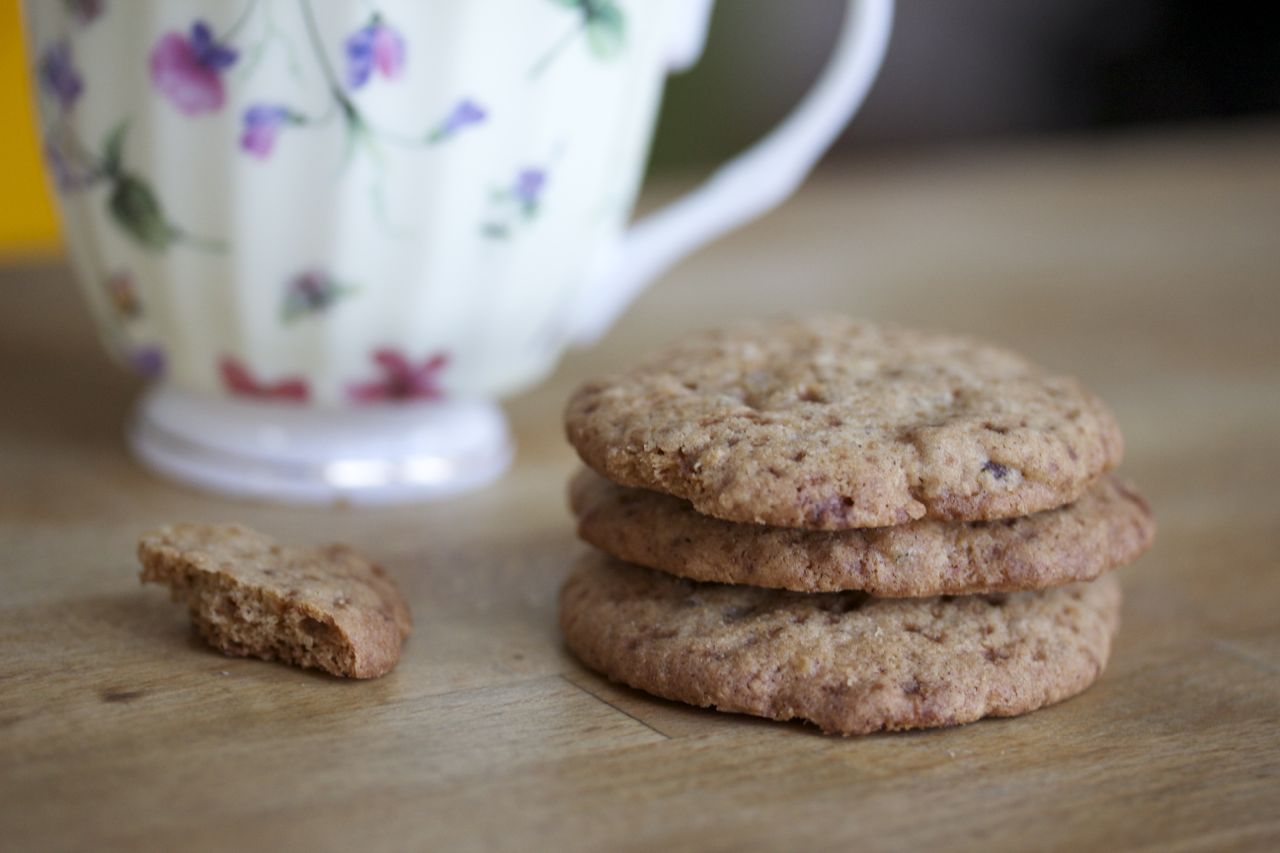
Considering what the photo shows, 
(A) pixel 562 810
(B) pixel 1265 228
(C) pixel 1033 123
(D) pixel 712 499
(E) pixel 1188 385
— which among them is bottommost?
(A) pixel 562 810

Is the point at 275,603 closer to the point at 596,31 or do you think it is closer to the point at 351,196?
the point at 351,196

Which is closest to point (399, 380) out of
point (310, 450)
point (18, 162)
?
point (310, 450)

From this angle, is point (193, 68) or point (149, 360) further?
point (149, 360)

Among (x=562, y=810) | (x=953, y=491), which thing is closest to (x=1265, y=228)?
(x=953, y=491)

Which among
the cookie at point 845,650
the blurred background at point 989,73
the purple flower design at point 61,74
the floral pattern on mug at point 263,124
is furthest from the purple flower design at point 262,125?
the blurred background at point 989,73

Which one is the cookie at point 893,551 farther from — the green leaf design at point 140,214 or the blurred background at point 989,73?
the blurred background at point 989,73

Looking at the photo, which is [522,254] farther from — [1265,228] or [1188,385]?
[1265,228]

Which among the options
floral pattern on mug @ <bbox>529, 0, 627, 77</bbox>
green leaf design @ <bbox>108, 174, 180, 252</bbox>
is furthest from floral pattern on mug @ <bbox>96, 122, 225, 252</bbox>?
floral pattern on mug @ <bbox>529, 0, 627, 77</bbox>
